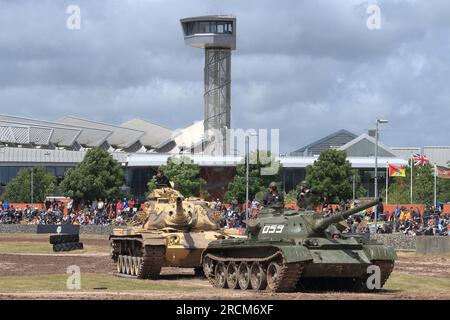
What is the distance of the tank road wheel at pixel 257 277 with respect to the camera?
102 ft

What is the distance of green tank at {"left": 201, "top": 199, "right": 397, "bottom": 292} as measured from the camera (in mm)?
30094

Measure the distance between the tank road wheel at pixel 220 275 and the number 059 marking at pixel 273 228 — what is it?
173 centimetres

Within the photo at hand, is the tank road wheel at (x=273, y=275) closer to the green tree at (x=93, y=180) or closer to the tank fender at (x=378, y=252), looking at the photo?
the tank fender at (x=378, y=252)

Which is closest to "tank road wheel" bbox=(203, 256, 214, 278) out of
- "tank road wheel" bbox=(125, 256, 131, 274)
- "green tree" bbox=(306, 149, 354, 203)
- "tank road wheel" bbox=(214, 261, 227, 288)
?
"tank road wheel" bbox=(214, 261, 227, 288)

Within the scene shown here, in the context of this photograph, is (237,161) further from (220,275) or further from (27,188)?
(220,275)

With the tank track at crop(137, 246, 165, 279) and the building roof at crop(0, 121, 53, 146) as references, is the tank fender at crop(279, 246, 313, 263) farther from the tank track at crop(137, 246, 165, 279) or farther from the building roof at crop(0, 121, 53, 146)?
the building roof at crop(0, 121, 53, 146)

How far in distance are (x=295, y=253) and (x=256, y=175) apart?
260 ft

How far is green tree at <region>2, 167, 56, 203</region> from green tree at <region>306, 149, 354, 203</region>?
34.0 m

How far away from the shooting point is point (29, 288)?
3159cm

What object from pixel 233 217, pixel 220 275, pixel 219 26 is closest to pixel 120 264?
pixel 220 275

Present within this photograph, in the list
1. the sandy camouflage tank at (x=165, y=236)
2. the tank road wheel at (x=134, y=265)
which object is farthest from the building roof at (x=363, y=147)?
the tank road wheel at (x=134, y=265)

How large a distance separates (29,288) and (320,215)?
8654 millimetres

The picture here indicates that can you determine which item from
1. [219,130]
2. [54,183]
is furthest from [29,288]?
[219,130]

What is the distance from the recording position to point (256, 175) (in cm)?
10894
